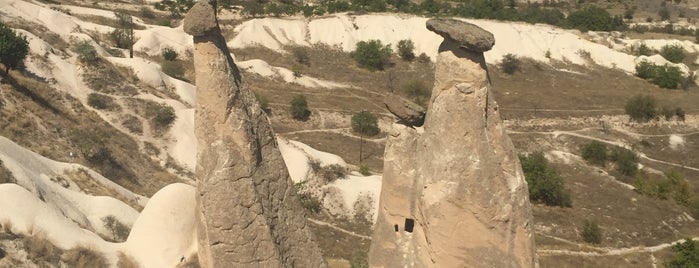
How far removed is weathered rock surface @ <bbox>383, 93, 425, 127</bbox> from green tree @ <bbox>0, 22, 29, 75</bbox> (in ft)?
81.2

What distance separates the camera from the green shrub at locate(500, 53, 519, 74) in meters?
57.2

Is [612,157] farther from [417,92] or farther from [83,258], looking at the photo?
[83,258]

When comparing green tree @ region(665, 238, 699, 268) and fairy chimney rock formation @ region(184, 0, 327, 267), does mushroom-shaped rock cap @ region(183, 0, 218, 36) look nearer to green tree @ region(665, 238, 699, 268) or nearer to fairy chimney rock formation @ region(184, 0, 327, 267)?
fairy chimney rock formation @ region(184, 0, 327, 267)

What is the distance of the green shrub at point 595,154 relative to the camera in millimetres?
37312

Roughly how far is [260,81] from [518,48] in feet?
94.4

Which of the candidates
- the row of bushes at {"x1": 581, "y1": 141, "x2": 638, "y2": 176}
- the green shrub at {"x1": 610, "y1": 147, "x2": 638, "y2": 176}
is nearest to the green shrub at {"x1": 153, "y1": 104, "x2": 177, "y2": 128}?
the row of bushes at {"x1": 581, "y1": 141, "x2": 638, "y2": 176}

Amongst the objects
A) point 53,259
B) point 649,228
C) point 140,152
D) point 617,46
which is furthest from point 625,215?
point 617,46

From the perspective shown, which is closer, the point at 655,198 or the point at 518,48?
the point at 655,198

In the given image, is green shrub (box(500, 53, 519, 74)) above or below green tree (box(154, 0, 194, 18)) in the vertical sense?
below

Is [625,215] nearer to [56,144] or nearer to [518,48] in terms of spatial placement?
[56,144]

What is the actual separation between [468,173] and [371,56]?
4721 cm

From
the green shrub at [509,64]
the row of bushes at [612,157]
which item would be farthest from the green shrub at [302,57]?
the row of bushes at [612,157]

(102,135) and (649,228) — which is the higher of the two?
(102,135)

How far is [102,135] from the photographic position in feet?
95.6
